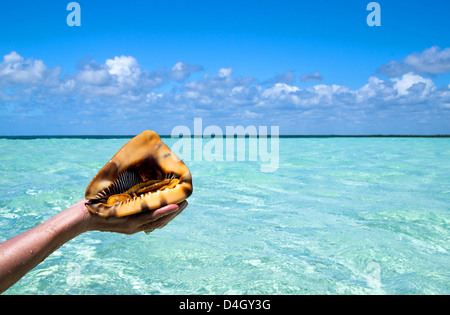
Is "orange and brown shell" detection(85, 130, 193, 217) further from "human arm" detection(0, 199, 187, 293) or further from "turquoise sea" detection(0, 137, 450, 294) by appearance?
"turquoise sea" detection(0, 137, 450, 294)

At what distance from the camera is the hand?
50.5 inches

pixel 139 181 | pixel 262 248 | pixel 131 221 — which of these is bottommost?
pixel 262 248

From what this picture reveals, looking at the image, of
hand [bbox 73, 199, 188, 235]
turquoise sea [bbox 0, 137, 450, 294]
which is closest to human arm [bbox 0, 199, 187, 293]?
hand [bbox 73, 199, 188, 235]

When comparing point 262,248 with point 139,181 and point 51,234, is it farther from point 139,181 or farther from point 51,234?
point 51,234

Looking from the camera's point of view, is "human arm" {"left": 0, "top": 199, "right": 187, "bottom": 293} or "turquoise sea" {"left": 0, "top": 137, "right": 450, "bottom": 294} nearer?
"human arm" {"left": 0, "top": 199, "right": 187, "bottom": 293}

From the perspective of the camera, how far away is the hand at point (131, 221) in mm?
1282

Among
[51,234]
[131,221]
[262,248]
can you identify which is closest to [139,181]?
[131,221]

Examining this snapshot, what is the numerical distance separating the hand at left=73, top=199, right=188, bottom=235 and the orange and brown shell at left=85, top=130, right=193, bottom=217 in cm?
2

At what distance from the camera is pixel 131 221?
1.36 m

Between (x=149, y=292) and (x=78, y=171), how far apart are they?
7160 millimetres

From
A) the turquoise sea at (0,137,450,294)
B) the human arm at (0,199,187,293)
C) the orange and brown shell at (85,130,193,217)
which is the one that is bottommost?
the turquoise sea at (0,137,450,294)

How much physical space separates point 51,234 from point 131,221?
11.5 inches

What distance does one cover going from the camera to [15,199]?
5.30 m
